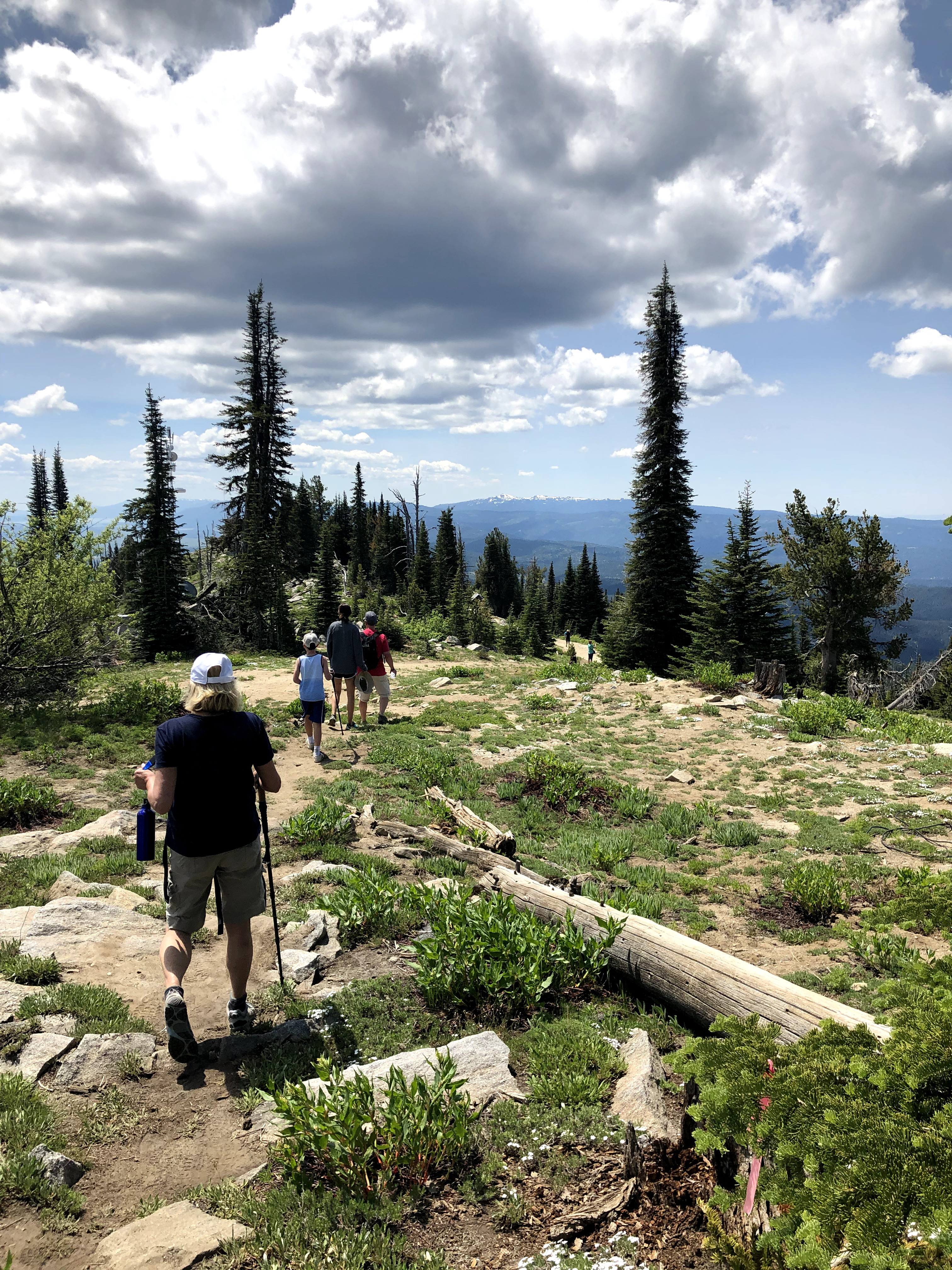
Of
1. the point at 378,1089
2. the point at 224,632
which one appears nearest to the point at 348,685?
the point at 378,1089

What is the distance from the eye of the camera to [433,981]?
517 cm

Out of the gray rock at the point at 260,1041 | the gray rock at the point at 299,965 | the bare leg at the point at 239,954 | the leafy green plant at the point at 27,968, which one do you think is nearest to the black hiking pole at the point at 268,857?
the gray rock at the point at 299,965

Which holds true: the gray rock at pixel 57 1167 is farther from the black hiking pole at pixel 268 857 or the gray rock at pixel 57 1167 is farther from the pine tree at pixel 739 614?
the pine tree at pixel 739 614

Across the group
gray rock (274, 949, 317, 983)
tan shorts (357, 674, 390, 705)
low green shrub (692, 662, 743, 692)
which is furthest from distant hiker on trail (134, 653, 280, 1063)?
low green shrub (692, 662, 743, 692)

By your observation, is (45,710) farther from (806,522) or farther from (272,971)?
(806,522)

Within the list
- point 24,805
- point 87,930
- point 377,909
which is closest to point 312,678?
point 24,805

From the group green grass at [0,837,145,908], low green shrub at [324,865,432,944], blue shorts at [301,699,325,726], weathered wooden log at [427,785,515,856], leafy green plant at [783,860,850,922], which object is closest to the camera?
low green shrub at [324,865,432,944]

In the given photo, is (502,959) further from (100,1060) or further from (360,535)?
(360,535)

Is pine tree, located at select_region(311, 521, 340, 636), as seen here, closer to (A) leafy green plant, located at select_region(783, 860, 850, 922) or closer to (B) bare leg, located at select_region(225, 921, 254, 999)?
(A) leafy green plant, located at select_region(783, 860, 850, 922)

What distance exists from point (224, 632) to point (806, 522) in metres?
33.1

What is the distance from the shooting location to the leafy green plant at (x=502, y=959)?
5.18 m

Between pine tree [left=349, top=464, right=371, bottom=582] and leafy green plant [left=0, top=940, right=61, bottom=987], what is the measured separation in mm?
66129

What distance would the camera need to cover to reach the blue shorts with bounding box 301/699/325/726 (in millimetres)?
12197

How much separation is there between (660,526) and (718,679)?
14.4 m
